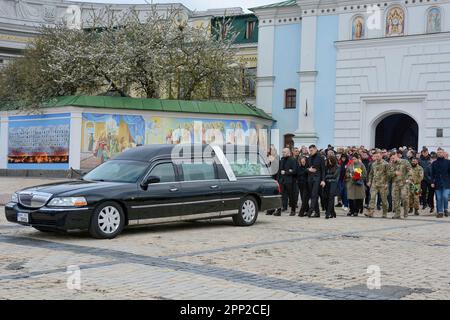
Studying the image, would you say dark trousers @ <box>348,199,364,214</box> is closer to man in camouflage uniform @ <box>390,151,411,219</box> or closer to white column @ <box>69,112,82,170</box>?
man in camouflage uniform @ <box>390,151,411,219</box>

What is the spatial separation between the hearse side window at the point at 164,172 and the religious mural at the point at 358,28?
85.0ft

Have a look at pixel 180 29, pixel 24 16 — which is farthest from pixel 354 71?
pixel 24 16

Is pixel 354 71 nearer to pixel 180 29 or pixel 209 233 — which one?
pixel 180 29

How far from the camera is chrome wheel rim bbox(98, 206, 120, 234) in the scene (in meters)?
12.3

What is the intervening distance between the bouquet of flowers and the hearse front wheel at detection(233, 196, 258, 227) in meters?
4.82

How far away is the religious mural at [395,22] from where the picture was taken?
35.7 m

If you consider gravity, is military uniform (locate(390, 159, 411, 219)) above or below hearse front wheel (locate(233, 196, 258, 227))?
above

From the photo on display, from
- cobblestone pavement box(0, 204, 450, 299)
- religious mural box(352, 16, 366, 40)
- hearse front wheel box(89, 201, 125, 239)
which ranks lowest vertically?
cobblestone pavement box(0, 204, 450, 299)

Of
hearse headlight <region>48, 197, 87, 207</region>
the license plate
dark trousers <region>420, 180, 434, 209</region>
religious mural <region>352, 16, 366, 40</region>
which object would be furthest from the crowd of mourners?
religious mural <region>352, 16, 366, 40</region>

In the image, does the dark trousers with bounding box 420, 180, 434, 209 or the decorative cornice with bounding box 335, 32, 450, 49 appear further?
the decorative cornice with bounding box 335, 32, 450, 49

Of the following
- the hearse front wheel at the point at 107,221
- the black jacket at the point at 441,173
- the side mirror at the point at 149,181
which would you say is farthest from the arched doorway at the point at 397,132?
the hearse front wheel at the point at 107,221

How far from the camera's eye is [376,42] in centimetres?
3634

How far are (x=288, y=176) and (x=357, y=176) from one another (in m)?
2.01
